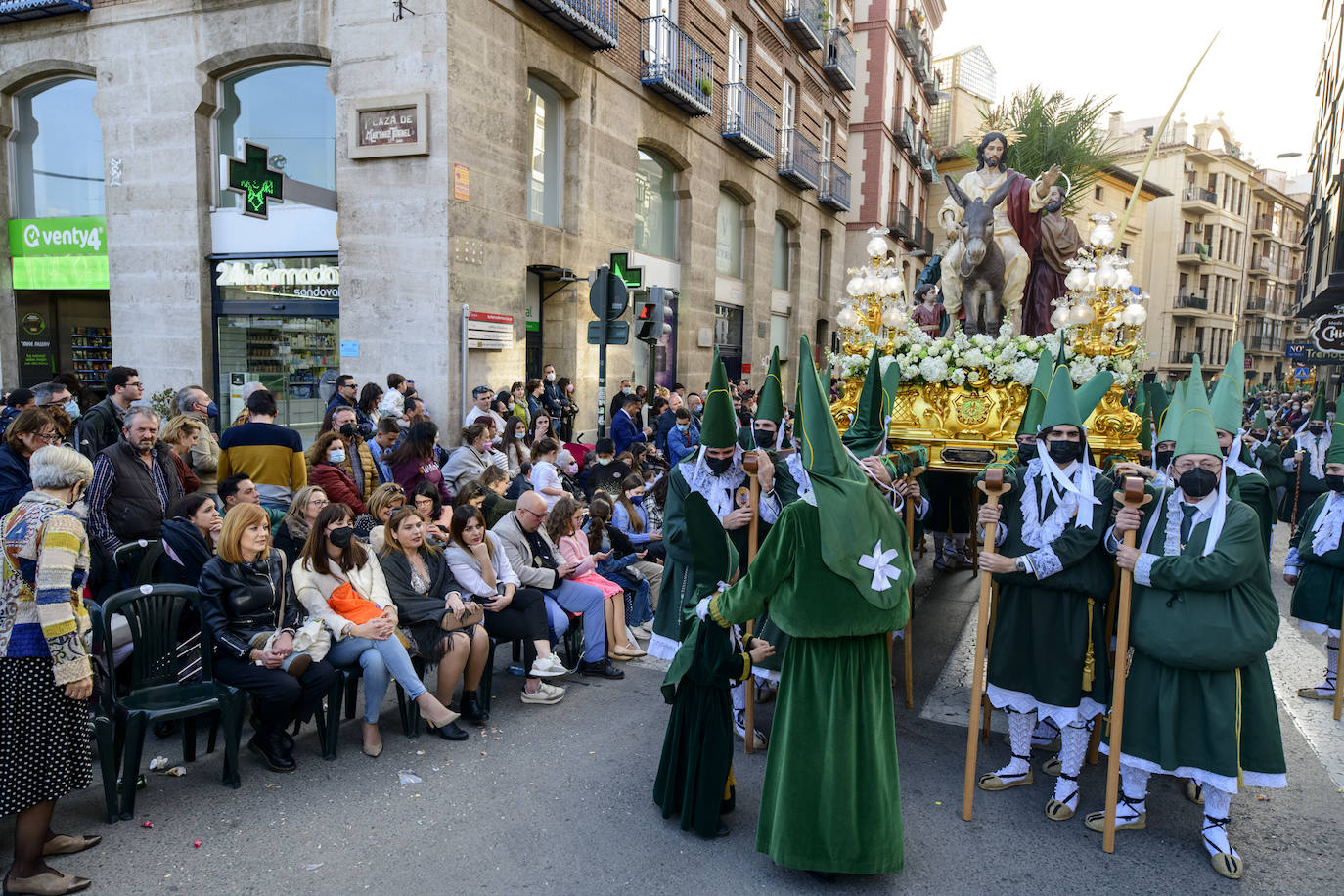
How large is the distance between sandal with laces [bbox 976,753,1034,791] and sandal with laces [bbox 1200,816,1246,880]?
88 cm

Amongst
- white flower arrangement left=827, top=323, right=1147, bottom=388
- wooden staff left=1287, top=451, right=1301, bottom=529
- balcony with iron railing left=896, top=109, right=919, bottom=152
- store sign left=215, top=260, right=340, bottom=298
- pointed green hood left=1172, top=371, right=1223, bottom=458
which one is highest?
balcony with iron railing left=896, top=109, right=919, bottom=152

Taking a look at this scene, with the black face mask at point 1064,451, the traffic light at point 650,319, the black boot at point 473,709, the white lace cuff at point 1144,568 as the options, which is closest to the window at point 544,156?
the traffic light at point 650,319

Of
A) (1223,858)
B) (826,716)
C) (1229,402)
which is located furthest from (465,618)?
(1229,402)

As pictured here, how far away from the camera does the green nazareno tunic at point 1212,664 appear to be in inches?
156

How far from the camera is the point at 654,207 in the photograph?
17.7m

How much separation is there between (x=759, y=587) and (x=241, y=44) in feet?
41.3

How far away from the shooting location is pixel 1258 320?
58844mm

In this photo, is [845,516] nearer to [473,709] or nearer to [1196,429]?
[1196,429]

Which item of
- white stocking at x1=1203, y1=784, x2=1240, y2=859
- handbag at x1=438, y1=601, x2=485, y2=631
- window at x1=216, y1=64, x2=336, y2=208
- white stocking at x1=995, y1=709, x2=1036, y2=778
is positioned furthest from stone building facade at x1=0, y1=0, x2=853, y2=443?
white stocking at x1=1203, y1=784, x2=1240, y2=859

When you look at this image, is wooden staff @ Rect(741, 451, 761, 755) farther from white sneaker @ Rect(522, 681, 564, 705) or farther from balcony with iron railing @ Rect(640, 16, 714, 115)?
balcony with iron railing @ Rect(640, 16, 714, 115)

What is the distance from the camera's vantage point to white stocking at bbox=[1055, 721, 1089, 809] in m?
4.45

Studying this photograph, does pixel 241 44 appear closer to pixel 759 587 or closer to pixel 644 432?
pixel 644 432

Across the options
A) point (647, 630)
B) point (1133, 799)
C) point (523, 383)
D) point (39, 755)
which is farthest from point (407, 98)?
point (1133, 799)

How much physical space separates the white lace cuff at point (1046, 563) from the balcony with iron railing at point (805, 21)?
21.3 metres
